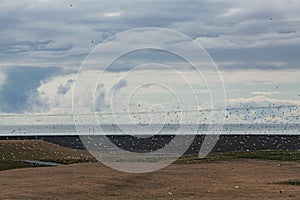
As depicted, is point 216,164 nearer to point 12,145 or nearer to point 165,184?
point 165,184

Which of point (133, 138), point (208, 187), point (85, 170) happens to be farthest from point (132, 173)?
point (133, 138)

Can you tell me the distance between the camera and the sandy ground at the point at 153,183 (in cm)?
3359

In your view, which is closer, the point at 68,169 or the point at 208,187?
the point at 208,187

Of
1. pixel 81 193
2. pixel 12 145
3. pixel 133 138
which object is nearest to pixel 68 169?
pixel 81 193

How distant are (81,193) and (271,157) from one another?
2738 centimetres

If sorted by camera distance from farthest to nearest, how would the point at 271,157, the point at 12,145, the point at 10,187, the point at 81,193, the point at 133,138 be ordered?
1. the point at 133,138
2. the point at 12,145
3. the point at 271,157
4. the point at 10,187
5. the point at 81,193

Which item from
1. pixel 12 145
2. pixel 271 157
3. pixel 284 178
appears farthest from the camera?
pixel 12 145

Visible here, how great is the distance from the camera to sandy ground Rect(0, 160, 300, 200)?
33.6 m

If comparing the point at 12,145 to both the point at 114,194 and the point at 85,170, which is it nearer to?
the point at 85,170

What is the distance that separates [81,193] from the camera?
3388 cm

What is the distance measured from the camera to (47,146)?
8038 cm

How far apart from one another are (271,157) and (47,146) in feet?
101

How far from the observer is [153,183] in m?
38.2

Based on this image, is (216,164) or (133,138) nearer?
(216,164)
